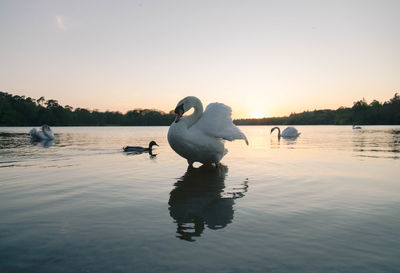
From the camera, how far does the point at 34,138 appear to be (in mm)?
23531

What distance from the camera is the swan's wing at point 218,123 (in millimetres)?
8225

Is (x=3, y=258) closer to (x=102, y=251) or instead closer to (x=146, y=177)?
(x=102, y=251)

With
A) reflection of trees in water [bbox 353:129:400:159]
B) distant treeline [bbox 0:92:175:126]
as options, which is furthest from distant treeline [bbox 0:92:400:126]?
reflection of trees in water [bbox 353:129:400:159]

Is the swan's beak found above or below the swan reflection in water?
→ above

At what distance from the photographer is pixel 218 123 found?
27.7ft

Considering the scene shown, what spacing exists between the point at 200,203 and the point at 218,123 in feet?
12.8

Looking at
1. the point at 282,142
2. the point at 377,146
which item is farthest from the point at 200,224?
the point at 282,142

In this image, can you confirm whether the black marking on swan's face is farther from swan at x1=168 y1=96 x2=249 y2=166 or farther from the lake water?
the lake water

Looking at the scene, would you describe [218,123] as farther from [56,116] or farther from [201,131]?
[56,116]

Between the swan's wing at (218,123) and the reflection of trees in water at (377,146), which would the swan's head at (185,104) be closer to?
the swan's wing at (218,123)

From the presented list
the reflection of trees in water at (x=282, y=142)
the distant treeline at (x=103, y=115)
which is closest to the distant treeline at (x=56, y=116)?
the distant treeline at (x=103, y=115)

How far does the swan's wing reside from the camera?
8225mm

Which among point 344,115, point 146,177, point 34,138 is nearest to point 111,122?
point 344,115

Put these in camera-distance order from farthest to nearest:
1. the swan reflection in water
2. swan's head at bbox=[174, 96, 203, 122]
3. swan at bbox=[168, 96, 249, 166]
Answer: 1. swan's head at bbox=[174, 96, 203, 122]
2. swan at bbox=[168, 96, 249, 166]
3. the swan reflection in water
